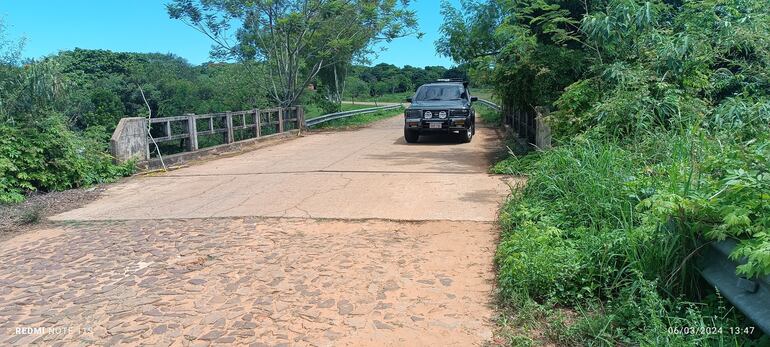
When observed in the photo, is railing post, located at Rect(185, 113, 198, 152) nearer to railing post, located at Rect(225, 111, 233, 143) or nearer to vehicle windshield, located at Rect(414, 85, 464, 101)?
railing post, located at Rect(225, 111, 233, 143)

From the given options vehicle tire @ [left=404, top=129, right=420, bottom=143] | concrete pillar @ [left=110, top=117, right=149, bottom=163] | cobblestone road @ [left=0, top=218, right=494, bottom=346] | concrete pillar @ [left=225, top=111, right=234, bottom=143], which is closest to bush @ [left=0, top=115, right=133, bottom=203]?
concrete pillar @ [left=110, top=117, right=149, bottom=163]

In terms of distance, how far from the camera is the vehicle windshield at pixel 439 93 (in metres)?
15.0

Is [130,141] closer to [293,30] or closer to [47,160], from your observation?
[47,160]

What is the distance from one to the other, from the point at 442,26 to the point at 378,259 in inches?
691

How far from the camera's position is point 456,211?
21.7ft

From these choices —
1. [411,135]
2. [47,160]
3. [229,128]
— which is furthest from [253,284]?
[229,128]

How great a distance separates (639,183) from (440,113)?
33.1 feet

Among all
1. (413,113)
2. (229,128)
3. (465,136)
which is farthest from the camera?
(229,128)

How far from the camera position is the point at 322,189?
8.17 metres

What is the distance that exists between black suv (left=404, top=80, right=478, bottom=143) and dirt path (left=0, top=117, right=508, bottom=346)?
18.5 ft

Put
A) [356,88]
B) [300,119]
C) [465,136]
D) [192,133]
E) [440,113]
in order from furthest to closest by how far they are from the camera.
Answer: [356,88] < [300,119] < [465,136] < [440,113] < [192,133]

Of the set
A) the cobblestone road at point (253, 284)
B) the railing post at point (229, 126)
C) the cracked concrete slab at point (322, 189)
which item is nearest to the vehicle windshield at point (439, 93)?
the cracked concrete slab at point (322, 189)

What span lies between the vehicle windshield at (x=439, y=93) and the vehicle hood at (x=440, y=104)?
34cm

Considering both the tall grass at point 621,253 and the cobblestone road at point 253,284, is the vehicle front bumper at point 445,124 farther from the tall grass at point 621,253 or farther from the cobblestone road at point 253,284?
the tall grass at point 621,253
